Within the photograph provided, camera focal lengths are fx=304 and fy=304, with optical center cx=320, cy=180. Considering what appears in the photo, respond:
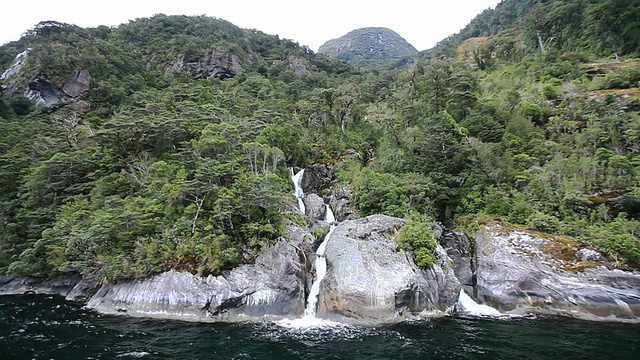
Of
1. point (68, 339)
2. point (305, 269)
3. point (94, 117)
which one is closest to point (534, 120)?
point (305, 269)

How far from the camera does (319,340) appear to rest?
52.5 ft

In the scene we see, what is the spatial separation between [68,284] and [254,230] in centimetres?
1761

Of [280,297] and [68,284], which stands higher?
[280,297]

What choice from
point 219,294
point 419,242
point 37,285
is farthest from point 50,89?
point 419,242

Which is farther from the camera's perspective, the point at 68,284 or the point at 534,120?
the point at 534,120

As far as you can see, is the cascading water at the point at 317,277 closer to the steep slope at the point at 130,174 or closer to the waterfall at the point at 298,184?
the steep slope at the point at 130,174

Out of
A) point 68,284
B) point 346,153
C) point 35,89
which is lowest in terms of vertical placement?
point 68,284

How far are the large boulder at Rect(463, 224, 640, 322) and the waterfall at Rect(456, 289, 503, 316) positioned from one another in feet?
1.54

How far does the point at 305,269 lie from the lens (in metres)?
22.8

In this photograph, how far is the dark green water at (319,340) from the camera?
46.7 feet

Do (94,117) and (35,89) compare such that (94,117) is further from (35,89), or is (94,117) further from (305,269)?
(305,269)

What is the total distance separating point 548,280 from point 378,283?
10708 mm

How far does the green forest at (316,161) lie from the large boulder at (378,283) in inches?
78.3

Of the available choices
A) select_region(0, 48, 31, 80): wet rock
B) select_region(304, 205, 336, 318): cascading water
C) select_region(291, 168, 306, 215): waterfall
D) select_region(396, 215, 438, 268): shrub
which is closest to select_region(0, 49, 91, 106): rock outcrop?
select_region(0, 48, 31, 80): wet rock
